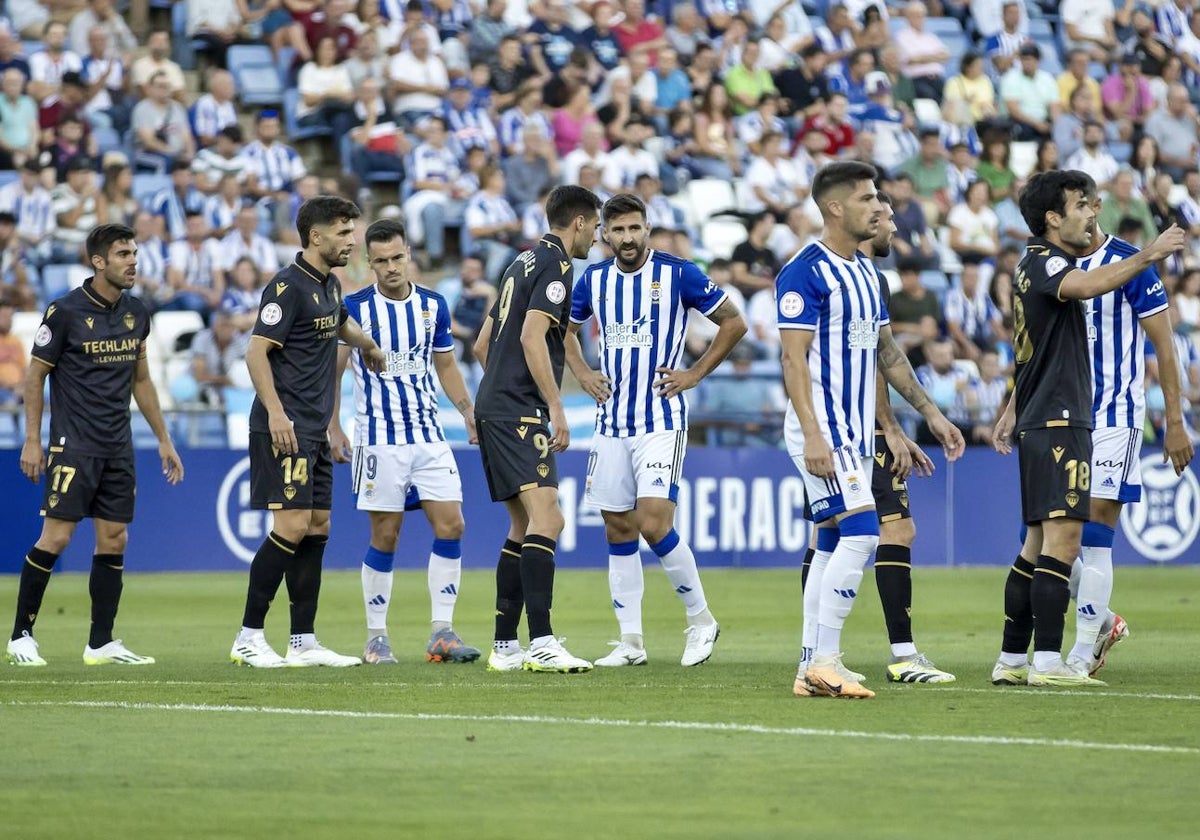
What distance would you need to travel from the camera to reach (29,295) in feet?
61.4

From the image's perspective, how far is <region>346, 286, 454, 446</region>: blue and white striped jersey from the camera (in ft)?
36.4

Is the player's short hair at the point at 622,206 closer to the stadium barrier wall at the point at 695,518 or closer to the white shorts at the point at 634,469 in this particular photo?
the white shorts at the point at 634,469

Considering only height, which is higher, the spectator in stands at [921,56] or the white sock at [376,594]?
the spectator in stands at [921,56]

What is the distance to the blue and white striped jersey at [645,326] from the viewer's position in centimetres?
1036

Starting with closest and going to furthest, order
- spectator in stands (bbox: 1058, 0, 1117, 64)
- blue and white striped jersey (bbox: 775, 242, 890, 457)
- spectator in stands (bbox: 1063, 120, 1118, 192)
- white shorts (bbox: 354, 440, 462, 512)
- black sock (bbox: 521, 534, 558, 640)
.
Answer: blue and white striped jersey (bbox: 775, 242, 890, 457), black sock (bbox: 521, 534, 558, 640), white shorts (bbox: 354, 440, 462, 512), spectator in stands (bbox: 1063, 120, 1118, 192), spectator in stands (bbox: 1058, 0, 1117, 64)

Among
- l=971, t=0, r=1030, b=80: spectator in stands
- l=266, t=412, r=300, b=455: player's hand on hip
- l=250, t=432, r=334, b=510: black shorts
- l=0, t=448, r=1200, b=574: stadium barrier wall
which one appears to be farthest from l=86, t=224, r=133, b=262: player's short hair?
l=971, t=0, r=1030, b=80: spectator in stands

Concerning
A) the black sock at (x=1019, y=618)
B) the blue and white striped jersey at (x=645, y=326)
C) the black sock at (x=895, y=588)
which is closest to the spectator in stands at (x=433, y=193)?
the blue and white striped jersey at (x=645, y=326)

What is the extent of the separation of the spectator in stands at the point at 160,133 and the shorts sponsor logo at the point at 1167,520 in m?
10.6

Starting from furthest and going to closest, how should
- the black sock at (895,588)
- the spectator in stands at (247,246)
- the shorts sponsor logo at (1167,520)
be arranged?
the shorts sponsor logo at (1167,520)
the spectator in stands at (247,246)
the black sock at (895,588)

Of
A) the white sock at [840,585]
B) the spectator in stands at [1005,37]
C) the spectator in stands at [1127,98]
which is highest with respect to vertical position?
the spectator in stands at [1005,37]

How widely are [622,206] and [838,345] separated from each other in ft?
6.81

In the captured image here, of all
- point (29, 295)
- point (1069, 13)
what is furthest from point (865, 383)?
point (1069, 13)

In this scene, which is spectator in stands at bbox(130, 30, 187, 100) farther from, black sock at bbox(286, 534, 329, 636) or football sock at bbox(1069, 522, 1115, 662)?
football sock at bbox(1069, 522, 1115, 662)

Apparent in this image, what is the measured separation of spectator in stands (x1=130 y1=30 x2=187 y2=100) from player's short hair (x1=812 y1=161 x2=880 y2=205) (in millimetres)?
13744
